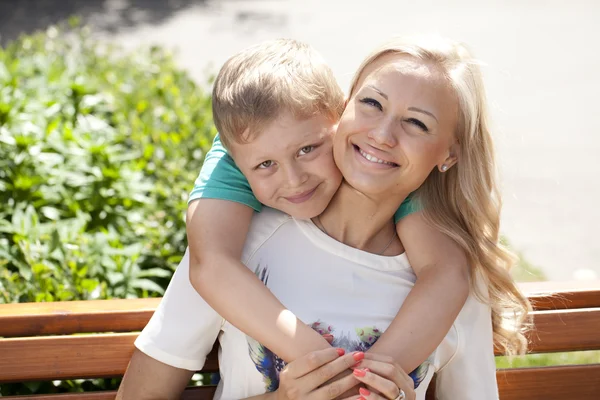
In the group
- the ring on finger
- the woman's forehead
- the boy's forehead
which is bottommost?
the ring on finger

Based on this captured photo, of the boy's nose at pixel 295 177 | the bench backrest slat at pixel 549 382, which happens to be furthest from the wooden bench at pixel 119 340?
the boy's nose at pixel 295 177

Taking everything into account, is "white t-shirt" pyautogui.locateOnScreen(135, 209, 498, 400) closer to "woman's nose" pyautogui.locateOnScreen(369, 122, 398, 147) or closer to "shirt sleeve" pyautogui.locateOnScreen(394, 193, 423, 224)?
"shirt sleeve" pyautogui.locateOnScreen(394, 193, 423, 224)

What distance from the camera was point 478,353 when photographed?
2.36 metres

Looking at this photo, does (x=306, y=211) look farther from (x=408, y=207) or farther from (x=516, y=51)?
(x=516, y=51)

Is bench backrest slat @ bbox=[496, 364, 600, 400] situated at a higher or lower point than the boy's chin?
lower

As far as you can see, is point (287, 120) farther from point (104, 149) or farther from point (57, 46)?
point (57, 46)

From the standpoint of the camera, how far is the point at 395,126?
7.04 ft

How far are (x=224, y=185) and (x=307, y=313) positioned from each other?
1.32 feet

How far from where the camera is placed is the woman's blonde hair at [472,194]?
2.20m

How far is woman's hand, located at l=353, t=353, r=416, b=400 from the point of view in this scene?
2.06 meters

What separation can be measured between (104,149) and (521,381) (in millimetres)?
1985

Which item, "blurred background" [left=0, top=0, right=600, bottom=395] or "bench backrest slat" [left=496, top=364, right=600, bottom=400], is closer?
"bench backrest slat" [left=496, top=364, right=600, bottom=400]

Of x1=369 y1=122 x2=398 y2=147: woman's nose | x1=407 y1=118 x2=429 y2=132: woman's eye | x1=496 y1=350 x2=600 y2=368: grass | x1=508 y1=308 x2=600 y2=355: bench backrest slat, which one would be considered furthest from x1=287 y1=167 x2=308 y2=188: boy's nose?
x1=496 y1=350 x2=600 y2=368: grass

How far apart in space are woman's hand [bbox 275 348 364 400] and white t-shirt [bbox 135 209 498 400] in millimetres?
117
